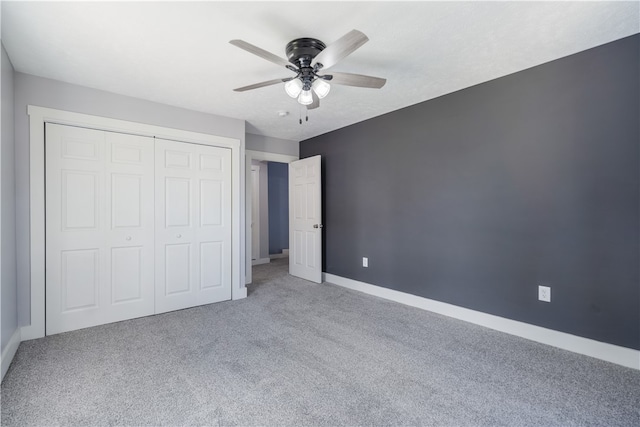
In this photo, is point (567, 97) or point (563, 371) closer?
point (563, 371)

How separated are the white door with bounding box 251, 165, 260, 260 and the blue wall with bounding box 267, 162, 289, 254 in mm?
438

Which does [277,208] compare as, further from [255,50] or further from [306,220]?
[255,50]

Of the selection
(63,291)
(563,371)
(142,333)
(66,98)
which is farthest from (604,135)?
(63,291)

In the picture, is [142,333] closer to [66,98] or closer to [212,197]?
[212,197]

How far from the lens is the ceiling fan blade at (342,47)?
1556 millimetres

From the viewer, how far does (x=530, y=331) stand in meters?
2.53

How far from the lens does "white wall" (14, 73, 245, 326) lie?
8.21 feet

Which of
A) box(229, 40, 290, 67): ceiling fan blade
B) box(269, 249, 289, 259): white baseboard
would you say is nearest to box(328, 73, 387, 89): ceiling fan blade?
box(229, 40, 290, 67): ceiling fan blade

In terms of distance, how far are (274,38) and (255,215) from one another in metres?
4.44

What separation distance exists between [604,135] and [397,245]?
83.2 inches

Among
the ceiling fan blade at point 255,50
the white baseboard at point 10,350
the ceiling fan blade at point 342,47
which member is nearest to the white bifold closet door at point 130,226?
the white baseboard at point 10,350

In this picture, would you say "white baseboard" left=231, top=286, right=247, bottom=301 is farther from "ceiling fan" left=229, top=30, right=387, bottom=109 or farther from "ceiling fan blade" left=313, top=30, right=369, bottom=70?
"ceiling fan blade" left=313, top=30, right=369, bottom=70

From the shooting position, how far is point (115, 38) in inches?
79.8

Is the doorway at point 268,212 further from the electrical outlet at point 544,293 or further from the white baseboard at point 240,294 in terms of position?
the electrical outlet at point 544,293
